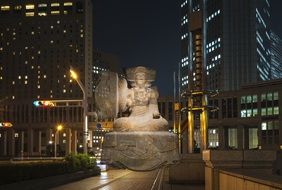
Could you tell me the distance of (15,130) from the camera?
12162 centimetres

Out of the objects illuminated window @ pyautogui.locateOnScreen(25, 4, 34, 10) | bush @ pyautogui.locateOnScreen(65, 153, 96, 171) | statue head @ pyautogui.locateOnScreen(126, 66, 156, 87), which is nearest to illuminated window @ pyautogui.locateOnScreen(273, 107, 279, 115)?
bush @ pyautogui.locateOnScreen(65, 153, 96, 171)

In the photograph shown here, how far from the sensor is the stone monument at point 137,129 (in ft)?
42.3

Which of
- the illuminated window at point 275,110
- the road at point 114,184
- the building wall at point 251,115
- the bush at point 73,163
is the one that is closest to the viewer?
the road at point 114,184

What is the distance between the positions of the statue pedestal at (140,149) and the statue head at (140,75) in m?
1.46

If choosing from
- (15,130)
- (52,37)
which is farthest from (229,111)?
(52,37)

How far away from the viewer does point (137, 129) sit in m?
13.6

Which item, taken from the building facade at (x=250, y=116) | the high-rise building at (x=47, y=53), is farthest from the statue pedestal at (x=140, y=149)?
the high-rise building at (x=47, y=53)

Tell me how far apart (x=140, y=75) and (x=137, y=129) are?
144 centimetres

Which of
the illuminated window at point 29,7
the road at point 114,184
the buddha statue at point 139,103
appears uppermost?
the illuminated window at point 29,7

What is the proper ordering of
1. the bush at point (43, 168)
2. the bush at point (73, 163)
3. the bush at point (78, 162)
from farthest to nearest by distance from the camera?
the bush at point (78, 162)
the bush at point (73, 163)
the bush at point (43, 168)

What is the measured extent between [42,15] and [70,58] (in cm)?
1956

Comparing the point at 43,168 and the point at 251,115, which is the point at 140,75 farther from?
the point at 251,115

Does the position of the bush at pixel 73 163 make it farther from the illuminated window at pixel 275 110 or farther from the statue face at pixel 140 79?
the illuminated window at pixel 275 110

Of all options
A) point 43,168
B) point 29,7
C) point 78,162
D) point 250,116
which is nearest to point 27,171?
point 43,168
